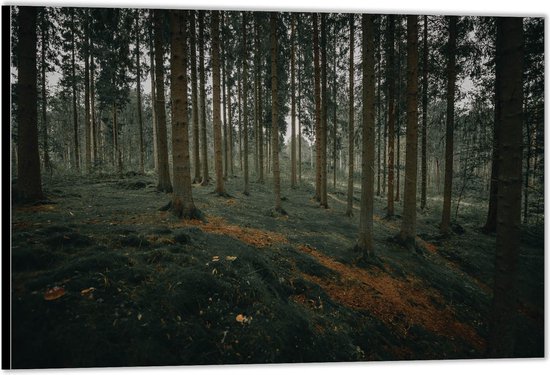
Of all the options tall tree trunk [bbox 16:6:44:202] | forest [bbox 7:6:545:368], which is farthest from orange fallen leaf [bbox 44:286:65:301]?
tall tree trunk [bbox 16:6:44:202]

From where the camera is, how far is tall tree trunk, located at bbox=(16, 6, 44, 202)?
13.5 ft

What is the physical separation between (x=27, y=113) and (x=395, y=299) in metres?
6.94

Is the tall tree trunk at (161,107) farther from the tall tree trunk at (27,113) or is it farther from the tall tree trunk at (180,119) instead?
the tall tree trunk at (27,113)

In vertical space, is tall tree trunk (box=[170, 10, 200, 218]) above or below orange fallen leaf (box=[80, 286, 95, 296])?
above

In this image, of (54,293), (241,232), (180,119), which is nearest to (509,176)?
(241,232)

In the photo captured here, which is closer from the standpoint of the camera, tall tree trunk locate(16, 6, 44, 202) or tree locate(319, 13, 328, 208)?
tall tree trunk locate(16, 6, 44, 202)

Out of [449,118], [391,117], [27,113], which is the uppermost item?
[391,117]

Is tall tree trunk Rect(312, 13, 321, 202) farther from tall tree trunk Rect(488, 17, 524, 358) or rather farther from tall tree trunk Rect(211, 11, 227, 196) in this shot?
tall tree trunk Rect(488, 17, 524, 358)

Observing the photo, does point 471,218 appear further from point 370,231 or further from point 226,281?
point 226,281

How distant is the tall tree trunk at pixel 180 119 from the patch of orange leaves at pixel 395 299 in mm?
3018

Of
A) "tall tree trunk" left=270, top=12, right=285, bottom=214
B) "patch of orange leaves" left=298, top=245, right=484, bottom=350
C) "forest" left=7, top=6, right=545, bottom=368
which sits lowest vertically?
"patch of orange leaves" left=298, top=245, right=484, bottom=350

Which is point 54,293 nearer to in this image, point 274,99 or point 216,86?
point 274,99

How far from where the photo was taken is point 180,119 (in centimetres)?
521

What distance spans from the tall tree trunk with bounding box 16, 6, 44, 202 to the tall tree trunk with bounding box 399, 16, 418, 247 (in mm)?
7153
